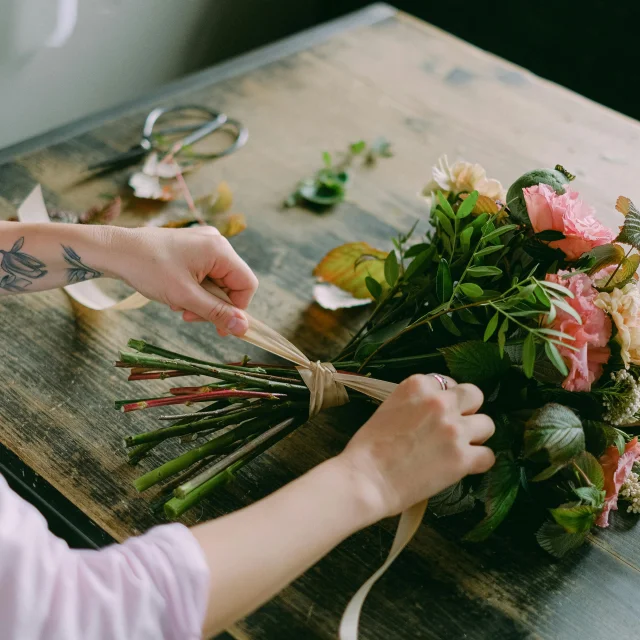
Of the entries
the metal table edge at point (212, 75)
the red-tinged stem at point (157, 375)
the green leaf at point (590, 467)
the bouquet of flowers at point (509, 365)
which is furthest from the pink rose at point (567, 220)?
the metal table edge at point (212, 75)

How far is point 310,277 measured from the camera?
103 cm

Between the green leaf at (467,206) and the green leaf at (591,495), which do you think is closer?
the green leaf at (591,495)

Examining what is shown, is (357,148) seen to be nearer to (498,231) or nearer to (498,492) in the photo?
(498,231)

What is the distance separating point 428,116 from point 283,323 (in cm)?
61

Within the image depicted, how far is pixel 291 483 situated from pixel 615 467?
1.07 feet

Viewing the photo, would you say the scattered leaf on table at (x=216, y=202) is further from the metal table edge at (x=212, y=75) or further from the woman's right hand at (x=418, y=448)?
the woman's right hand at (x=418, y=448)

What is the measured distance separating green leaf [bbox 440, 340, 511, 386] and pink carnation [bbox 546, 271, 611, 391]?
2.6 inches

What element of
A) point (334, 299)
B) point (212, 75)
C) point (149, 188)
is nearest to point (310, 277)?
point (334, 299)

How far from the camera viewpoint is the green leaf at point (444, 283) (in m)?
0.75

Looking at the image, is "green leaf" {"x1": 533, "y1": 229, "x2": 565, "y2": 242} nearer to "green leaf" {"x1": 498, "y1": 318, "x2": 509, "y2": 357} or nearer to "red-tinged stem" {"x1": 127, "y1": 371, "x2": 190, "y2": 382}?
"green leaf" {"x1": 498, "y1": 318, "x2": 509, "y2": 357}

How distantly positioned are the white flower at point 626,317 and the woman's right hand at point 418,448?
5.7 inches

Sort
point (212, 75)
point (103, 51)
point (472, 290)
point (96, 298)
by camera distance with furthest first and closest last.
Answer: point (103, 51), point (212, 75), point (96, 298), point (472, 290)

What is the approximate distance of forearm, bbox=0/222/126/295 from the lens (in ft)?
2.69

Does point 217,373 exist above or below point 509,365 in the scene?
below
